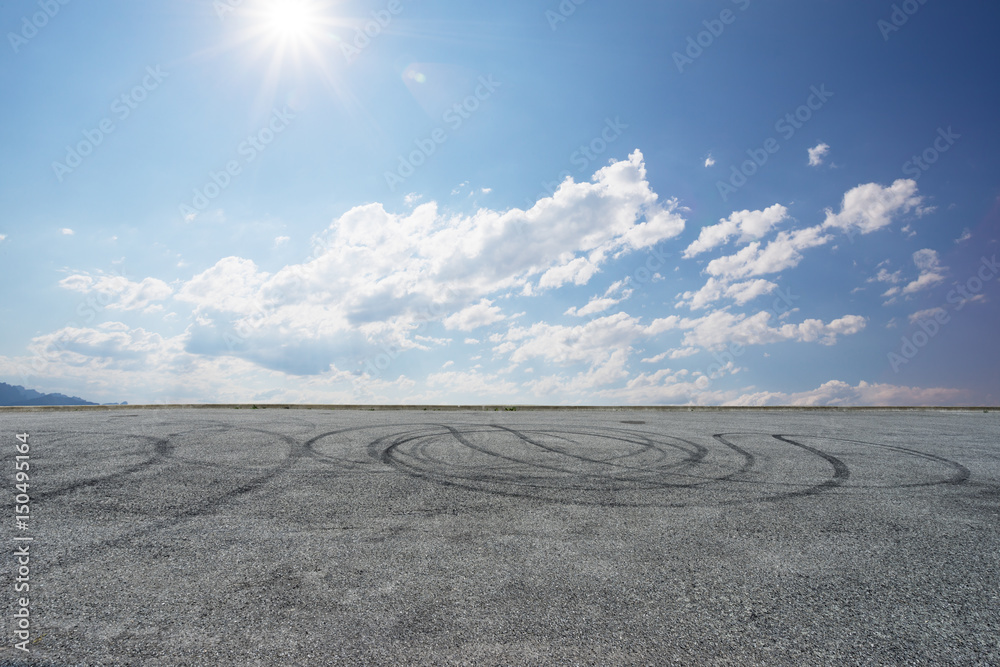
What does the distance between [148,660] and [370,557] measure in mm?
1943

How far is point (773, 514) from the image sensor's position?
643 cm

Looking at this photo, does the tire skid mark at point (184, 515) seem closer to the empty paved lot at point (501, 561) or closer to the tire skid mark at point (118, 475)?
the empty paved lot at point (501, 561)

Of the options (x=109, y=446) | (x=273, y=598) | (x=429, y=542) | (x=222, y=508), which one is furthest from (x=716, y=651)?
(x=109, y=446)

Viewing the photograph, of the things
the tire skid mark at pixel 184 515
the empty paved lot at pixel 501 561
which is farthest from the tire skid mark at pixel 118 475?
the tire skid mark at pixel 184 515

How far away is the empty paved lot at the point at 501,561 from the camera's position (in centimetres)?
333

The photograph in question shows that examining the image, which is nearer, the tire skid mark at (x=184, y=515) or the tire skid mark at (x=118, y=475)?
the tire skid mark at (x=184, y=515)

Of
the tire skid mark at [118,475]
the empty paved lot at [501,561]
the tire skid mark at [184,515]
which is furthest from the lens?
the tire skid mark at [118,475]

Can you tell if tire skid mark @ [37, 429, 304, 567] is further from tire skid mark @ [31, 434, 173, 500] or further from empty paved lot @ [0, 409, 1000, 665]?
tire skid mark @ [31, 434, 173, 500]

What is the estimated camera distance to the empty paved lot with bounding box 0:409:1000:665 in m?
3.33

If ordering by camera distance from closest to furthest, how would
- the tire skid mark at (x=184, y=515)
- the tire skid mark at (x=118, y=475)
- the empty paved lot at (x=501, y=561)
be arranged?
the empty paved lot at (x=501, y=561), the tire skid mark at (x=184, y=515), the tire skid mark at (x=118, y=475)

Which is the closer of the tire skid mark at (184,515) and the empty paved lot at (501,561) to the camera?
the empty paved lot at (501,561)

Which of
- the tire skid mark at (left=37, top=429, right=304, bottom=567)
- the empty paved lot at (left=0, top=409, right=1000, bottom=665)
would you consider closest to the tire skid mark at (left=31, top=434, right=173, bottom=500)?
the empty paved lot at (left=0, top=409, right=1000, bottom=665)

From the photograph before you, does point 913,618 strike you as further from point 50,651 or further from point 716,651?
point 50,651

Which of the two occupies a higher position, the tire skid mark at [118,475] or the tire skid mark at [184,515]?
the tire skid mark at [118,475]
